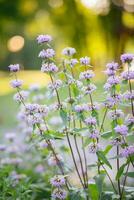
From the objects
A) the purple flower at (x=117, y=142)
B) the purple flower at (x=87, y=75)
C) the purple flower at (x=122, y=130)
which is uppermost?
the purple flower at (x=87, y=75)

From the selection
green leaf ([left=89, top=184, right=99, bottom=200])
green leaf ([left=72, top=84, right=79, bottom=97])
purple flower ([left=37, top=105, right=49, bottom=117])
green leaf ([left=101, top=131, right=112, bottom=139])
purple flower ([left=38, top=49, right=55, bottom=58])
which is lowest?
green leaf ([left=89, top=184, right=99, bottom=200])

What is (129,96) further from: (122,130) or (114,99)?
(122,130)

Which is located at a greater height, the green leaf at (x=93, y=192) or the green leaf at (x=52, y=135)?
the green leaf at (x=52, y=135)

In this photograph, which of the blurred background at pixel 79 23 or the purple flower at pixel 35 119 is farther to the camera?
the blurred background at pixel 79 23

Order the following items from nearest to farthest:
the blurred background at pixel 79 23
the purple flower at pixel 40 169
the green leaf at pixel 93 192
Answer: the green leaf at pixel 93 192, the purple flower at pixel 40 169, the blurred background at pixel 79 23

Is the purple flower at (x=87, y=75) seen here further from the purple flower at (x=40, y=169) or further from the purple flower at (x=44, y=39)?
the purple flower at (x=40, y=169)

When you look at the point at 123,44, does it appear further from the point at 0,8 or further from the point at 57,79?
the point at 57,79

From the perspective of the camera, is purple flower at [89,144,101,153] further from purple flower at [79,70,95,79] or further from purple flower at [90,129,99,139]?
purple flower at [79,70,95,79]

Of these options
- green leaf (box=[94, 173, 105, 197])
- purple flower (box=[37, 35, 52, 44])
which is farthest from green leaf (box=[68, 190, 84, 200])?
purple flower (box=[37, 35, 52, 44])

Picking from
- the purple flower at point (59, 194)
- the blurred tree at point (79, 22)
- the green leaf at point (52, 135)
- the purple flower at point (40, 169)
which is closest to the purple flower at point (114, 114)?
the green leaf at point (52, 135)

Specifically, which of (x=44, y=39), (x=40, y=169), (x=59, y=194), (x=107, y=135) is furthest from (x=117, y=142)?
(x=40, y=169)

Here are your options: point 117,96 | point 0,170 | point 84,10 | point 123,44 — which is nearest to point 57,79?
point 117,96
